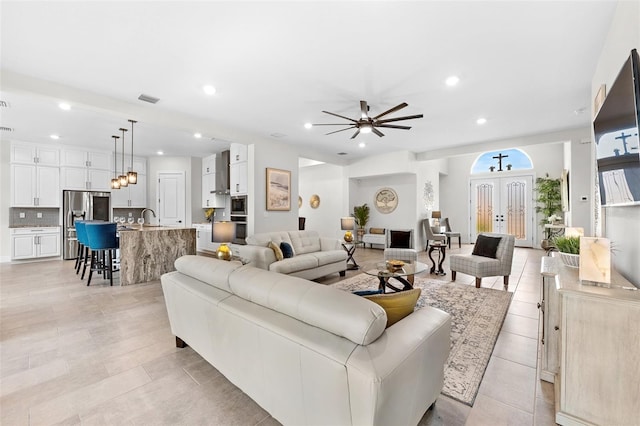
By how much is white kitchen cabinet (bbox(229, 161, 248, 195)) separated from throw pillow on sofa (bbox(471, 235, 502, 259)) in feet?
15.4

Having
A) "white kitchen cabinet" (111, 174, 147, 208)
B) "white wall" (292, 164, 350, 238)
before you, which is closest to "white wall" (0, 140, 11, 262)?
"white kitchen cabinet" (111, 174, 147, 208)

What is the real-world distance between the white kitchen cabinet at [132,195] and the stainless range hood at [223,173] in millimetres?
2350

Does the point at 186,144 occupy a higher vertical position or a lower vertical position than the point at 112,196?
higher

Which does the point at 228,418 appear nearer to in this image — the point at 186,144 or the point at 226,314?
the point at 226,314

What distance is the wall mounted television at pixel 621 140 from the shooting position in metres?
1.50

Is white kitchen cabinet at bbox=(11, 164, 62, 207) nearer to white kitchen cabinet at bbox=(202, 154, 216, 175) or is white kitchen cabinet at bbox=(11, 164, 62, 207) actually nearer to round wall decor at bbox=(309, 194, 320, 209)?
white kitchen cabinet at bbox=(202, 154, 216, 175)

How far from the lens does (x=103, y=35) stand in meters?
2.47

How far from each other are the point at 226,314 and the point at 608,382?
2099mm

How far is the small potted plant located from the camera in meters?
2.17

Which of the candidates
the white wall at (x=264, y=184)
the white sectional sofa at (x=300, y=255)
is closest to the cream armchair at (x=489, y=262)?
the white sectional sofa at (x=300, y=255)

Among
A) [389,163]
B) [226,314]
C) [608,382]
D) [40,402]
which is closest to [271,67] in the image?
[226,314]

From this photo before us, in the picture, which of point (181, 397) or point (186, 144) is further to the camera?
point (186, 144)

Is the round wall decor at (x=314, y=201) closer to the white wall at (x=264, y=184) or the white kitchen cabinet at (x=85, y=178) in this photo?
the white wall at (x=264, y=184)

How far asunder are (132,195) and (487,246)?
8.87 meters
